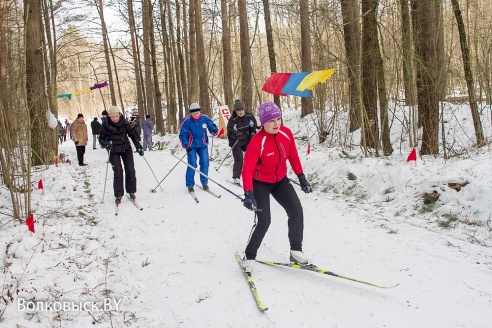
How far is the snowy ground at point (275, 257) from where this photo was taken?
11.4 ft

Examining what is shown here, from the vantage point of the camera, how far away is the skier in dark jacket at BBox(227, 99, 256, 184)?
9.10 m

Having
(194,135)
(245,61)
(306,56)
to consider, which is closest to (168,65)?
(245,61)

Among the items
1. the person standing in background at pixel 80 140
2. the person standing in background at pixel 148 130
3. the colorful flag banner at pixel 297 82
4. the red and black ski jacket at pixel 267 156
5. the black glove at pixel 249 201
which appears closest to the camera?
the black glove at pixel 249 201

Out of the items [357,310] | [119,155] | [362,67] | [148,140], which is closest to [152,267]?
[357,310]

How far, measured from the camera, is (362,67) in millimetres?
9336

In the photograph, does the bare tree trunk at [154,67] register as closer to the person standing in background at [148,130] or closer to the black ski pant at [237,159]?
the person standing in background at [148,130]

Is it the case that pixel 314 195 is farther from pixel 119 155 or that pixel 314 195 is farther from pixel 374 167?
pixel 119 155

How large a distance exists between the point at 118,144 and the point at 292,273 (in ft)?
16.6

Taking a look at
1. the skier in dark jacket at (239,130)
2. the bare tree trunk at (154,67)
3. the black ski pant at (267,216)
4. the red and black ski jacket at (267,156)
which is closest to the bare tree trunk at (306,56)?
the skier in dark jacket at (239,130)

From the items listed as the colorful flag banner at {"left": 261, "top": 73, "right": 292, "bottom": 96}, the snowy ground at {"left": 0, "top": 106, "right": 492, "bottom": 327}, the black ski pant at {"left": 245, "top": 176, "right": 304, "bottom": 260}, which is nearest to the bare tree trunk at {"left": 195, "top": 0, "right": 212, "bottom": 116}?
the colorful flag banner at {"left": 261, "top": 73, "right": 292, "bottom": 96}

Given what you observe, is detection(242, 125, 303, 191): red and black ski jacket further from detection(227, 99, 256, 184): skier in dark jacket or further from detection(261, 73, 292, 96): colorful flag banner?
detection(261, 73, 292, 96): colorful flag banner

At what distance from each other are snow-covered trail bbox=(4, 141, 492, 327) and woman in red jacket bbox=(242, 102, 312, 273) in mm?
341

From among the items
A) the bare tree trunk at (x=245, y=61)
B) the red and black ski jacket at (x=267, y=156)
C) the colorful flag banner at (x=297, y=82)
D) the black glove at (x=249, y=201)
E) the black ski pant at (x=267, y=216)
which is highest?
the bare tree trunk at (x=245, y=61)

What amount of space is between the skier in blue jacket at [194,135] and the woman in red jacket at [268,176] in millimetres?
4249
